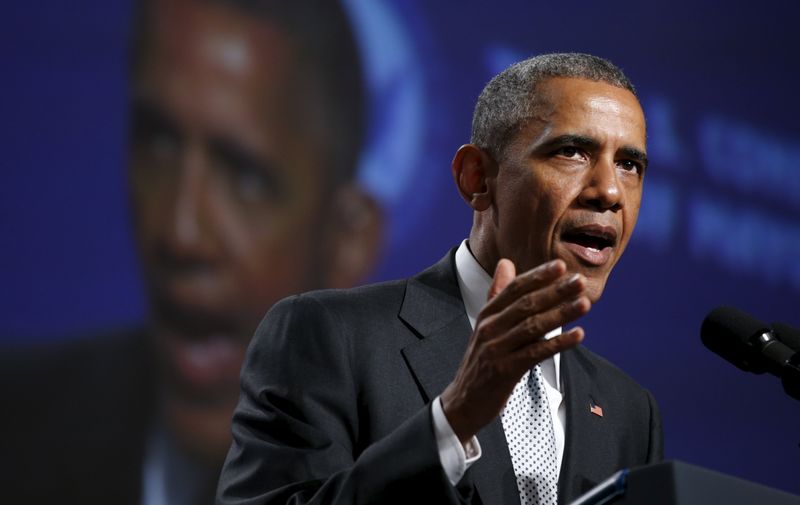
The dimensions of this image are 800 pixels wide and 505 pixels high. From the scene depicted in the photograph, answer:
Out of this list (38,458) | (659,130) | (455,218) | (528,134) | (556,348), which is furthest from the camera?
(659,130)

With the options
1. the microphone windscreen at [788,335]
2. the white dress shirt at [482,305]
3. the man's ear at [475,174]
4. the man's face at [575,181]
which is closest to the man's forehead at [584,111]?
the man's face at [575,181]

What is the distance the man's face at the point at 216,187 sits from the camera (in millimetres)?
3219

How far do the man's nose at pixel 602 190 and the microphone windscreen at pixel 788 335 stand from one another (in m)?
0.39

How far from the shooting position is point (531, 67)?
7.53ft

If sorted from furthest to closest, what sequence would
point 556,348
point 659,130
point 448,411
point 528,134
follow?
point 659,130, point 528,134, point 448,411, point 556,348

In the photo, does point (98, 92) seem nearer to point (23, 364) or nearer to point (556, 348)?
point (23, 364)

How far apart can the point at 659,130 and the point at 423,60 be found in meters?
0.90

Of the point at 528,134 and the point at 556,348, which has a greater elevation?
the point at 528,134

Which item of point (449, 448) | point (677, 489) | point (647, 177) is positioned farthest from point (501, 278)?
point (647, 177)

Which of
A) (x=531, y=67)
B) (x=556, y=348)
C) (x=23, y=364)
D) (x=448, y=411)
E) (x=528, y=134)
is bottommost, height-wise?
(x=23, y=364)

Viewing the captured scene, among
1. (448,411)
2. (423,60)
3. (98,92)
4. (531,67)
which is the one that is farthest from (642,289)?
(448,411)

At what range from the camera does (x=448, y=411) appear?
1632 mm

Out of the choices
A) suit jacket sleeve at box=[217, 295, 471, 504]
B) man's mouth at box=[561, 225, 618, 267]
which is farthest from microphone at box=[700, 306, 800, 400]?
suit jacket sleeve at box=[217, 295, 471, 504]

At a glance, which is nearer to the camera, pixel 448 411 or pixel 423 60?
pixel 448 411
